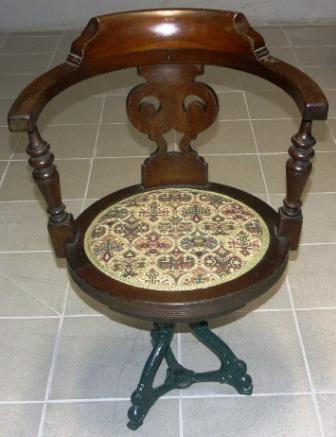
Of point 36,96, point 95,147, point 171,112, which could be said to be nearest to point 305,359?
point 171,112

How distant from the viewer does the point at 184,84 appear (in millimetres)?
1277

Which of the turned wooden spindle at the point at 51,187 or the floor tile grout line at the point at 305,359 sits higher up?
the turned wooden spindle at the point at 51,187

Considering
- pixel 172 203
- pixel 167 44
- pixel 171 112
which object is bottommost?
pixel 172 203

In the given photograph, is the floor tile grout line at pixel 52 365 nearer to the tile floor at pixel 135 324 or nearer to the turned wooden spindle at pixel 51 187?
the tile floor at pixel 135 324

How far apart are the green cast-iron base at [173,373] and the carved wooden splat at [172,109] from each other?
39 centimetres

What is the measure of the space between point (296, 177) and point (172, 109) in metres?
0.37

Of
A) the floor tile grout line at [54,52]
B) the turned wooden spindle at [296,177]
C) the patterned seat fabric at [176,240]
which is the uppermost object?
the turned wooden spindle at [296,177]

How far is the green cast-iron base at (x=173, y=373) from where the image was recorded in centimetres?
134

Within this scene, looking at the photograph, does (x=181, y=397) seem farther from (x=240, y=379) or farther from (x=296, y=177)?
(x=296, y=177)

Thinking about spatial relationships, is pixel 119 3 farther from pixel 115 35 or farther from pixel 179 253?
pixel 179 253

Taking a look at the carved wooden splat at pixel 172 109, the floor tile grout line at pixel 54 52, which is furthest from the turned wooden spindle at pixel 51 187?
the floor tile grout line at pixel 54 52

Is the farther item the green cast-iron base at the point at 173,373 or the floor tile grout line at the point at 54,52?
the floor tile grout line at the point at 54,52

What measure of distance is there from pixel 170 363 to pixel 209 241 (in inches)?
17.7

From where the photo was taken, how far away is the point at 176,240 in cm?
120
